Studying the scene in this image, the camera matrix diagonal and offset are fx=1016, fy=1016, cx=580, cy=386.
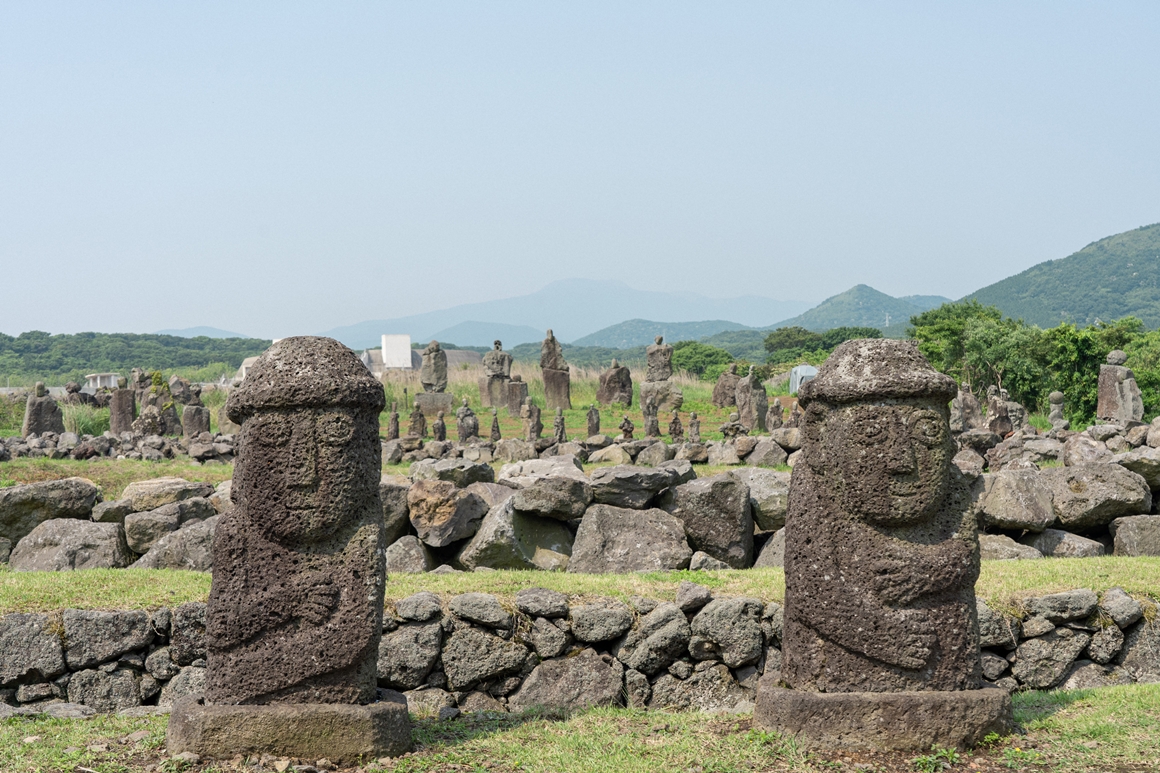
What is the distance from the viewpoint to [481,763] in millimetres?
5395

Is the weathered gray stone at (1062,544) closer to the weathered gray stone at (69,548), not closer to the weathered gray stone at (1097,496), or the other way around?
the weathered gray stone at (1097,496)

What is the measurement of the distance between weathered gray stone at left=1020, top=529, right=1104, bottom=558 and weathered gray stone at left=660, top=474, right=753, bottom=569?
10.4ft

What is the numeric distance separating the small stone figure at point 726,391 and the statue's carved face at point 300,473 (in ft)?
77.9

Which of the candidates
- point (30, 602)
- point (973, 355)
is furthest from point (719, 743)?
point (973, 355)

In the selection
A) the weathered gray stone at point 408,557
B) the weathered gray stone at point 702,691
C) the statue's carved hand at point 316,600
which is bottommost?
the weathered gray stone at point 702,691

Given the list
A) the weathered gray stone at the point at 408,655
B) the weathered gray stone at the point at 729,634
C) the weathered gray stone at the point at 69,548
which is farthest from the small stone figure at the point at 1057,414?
the weathered gray stone at the point at 69,548

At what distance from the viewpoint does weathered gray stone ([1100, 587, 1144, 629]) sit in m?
8.12

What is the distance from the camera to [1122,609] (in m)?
8.13

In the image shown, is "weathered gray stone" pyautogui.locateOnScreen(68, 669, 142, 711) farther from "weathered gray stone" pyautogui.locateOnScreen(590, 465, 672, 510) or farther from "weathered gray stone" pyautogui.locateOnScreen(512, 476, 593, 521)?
"weathered gray stone" pyautogui.locateOnScreen(590, 465, 672, 510)

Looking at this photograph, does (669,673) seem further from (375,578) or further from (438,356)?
(438,356)

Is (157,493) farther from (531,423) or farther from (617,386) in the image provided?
(617,386)

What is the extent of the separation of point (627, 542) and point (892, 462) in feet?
16.0

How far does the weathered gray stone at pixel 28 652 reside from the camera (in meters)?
7.48

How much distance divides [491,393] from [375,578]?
23.9 metres
